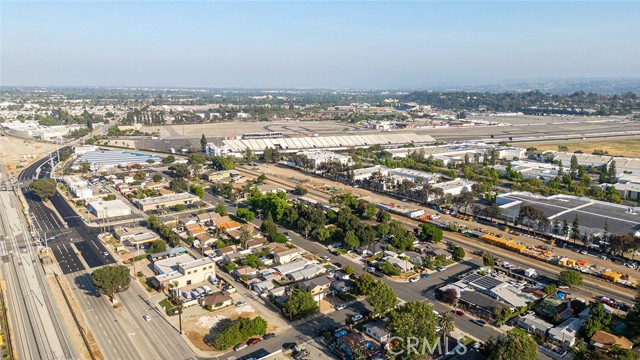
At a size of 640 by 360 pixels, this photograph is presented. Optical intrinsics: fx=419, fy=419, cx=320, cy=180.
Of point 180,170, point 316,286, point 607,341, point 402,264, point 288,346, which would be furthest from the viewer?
point 180,170

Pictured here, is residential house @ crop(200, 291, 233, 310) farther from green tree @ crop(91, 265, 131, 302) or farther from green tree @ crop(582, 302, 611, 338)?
green tree @ crop(582, 302, 611, 338)

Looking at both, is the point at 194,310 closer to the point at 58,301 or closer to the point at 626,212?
the point at 58,301

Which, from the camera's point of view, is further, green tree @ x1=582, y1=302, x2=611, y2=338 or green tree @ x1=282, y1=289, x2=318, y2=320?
green tree @ x1=282, y1=289, x2=318, y2=320

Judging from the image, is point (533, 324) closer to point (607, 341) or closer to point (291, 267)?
point (607, 341)

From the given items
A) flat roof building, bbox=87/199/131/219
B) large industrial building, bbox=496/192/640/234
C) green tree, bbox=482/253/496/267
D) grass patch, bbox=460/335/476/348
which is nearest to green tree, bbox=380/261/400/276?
green tree, bbox=482/253/496/267

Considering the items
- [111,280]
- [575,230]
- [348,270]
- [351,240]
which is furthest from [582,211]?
[111,280]

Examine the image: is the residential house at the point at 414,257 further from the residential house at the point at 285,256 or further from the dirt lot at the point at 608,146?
the dirt lot at the point at 608,146
